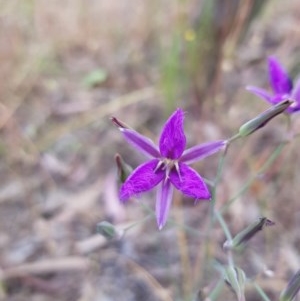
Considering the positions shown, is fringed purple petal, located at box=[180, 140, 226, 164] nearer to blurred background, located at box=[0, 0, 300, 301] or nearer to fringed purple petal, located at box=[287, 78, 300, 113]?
fringed purple petal, located at box=[287, 78, 300, 113]

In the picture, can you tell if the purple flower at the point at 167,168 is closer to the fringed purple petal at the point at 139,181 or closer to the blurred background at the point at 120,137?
the fringed purple petal at the point at 139,181

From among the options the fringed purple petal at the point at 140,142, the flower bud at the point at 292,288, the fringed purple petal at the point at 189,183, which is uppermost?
the fringed purple petal at the point at 140,142

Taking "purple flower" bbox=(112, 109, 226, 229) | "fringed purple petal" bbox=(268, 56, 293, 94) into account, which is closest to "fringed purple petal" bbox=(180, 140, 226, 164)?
"purple flower" bbox=(112, 109, 226, 229)

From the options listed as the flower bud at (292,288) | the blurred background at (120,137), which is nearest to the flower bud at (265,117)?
the flower bud at (292,288)

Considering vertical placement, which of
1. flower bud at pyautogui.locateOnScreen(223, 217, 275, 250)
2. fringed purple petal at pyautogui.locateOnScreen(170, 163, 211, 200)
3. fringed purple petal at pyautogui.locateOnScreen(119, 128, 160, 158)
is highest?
fringed purple petal at pyautogui.locateOnScreen(119, 128, 160, 158)

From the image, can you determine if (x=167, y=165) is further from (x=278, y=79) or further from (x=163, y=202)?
(x=278, y=79)
